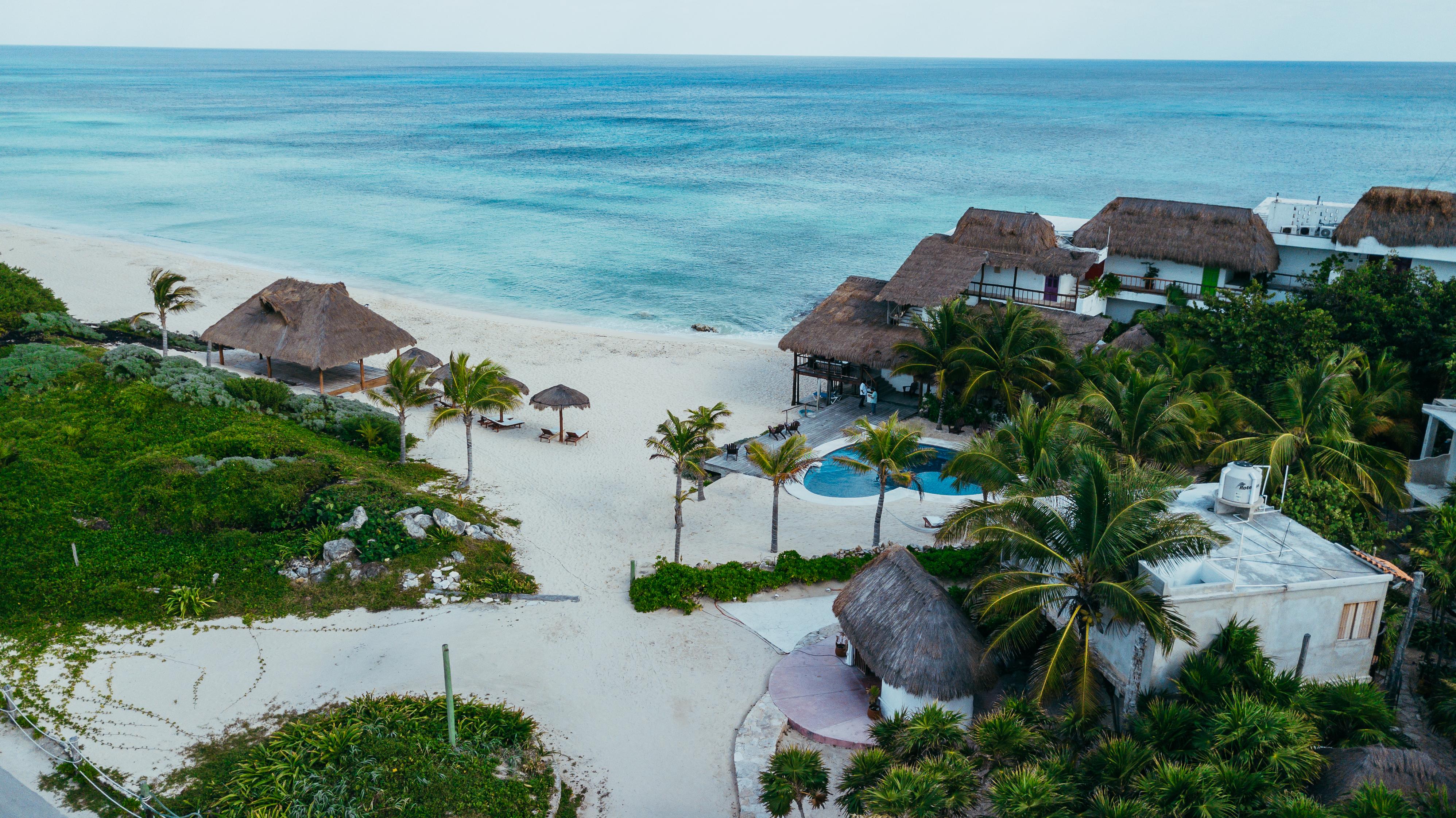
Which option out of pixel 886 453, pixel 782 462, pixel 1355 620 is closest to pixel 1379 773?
pixel 1355 620

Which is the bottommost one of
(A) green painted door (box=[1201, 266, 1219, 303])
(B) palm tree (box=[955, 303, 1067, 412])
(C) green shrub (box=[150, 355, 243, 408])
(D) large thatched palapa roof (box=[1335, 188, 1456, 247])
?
(C) green shrub (box=[150, 355, 243, 408])

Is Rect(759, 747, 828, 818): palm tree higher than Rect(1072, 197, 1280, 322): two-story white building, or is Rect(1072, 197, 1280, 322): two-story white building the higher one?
Rect(1072, 197, 1280, 322): two-story white building

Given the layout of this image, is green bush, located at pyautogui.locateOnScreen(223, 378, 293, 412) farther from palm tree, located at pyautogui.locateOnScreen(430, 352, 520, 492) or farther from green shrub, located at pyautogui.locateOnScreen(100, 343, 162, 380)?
palm tree, located at pyautogui.locateOnScreen(430, 352, 520, 492)

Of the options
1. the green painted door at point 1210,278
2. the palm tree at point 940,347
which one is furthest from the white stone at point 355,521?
the green painted door at point 1210,278

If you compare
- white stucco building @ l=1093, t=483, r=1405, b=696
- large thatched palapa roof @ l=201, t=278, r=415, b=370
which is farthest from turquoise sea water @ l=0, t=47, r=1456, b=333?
white stucco building @ l=1093, t=483, r=1405, b=696

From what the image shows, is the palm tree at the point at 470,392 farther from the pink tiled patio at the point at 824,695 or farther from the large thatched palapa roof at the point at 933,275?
the large thatched palapa roof at the point at 933,275

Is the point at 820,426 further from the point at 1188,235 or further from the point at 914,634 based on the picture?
the point at 1188,235

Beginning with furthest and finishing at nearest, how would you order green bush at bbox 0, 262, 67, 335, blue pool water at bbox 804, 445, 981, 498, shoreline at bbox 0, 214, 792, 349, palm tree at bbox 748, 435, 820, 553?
shoreline at bbox 0, 214, 792, 349 < green bush at bbox 0, 262, 67, 335 < blue pool water at bbox 804, 445, 981, 498 < palm tree at bbox 748, 435, 820, 553
